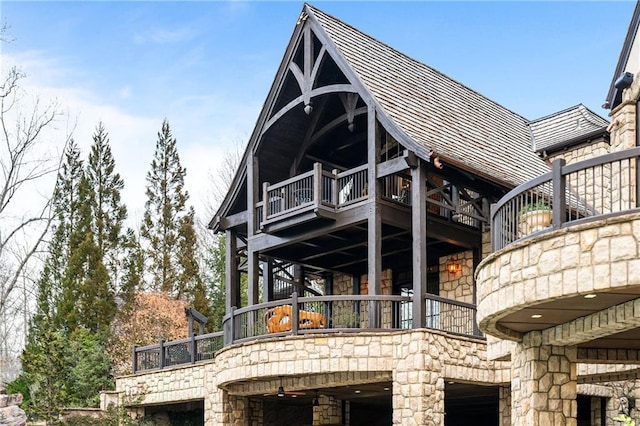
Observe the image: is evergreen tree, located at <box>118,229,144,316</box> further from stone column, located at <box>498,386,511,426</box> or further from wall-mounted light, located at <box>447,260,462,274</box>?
stone column, located at <box>498,386,511,426</box>

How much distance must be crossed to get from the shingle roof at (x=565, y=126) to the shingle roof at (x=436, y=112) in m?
0.48

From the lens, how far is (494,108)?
81.9ft

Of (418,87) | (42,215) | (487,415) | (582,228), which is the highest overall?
(418,87)

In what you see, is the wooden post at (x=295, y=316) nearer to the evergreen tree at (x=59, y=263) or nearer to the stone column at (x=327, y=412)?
the stone column at (x=327, y=412)

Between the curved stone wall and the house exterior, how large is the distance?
0.84 ft

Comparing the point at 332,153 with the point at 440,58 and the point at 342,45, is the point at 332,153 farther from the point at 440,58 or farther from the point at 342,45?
the point at 440,58

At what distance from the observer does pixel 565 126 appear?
22.8 metres

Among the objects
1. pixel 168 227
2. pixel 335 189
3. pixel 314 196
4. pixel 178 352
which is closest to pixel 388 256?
pixel 335 189

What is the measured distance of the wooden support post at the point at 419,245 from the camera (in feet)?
56.4

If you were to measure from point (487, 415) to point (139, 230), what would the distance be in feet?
59.6

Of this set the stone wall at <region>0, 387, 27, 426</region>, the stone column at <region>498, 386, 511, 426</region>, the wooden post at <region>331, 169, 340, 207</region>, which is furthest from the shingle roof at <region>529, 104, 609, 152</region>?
the stone wall at <region>0, 387, 27, 426</region>

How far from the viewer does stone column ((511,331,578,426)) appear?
11805 mm

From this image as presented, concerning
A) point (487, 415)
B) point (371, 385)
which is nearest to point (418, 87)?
point (371, 385)

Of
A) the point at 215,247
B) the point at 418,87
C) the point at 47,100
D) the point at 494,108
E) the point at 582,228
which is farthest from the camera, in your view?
the point at 215,247
